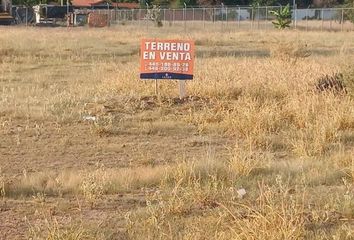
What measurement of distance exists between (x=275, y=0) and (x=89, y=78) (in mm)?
86958

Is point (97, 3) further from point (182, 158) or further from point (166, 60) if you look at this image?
point (182, 158)

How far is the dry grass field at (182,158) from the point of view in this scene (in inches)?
211

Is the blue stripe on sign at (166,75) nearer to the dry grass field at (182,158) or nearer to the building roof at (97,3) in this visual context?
the dry grass field at (182,158)

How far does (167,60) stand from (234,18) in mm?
57673

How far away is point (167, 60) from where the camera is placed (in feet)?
40.4

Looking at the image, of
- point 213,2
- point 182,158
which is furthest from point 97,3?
point 182,158

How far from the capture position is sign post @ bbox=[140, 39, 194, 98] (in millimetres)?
12289

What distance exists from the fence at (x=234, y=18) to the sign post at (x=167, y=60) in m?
46.9

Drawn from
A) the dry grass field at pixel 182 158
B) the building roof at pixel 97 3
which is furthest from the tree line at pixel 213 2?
the dry grass field at pixel 182 158

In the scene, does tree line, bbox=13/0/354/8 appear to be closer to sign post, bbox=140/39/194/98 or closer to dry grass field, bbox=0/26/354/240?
dry grass field, bbox=0/26/354/240

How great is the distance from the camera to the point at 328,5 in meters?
98.2

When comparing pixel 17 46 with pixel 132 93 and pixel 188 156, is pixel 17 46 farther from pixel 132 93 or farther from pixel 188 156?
pixel 188 156

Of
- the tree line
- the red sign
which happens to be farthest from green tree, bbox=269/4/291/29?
the red sign

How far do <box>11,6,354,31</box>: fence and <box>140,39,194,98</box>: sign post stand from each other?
154 feet
